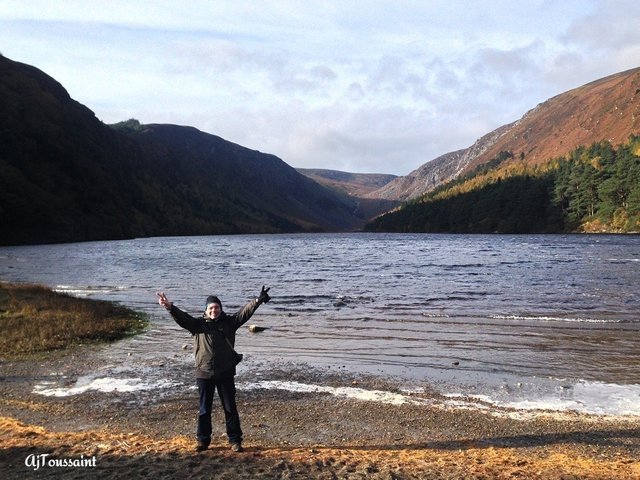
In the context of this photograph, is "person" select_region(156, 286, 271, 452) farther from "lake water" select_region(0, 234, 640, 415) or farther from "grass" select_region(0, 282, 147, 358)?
"grass" select_region(0, 282, 147, 358)

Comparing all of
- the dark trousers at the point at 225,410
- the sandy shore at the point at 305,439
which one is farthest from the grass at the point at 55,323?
the dark trousers at the point at 225,410

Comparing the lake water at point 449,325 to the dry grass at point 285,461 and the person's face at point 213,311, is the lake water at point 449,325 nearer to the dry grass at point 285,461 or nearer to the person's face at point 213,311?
the dry grass at point 285,461

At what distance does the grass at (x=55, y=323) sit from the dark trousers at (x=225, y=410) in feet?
36.2

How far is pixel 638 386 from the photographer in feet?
45.9

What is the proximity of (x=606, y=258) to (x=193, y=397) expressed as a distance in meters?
60.4

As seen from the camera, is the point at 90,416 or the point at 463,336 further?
the point at 463,336

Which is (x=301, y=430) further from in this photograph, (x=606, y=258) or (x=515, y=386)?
(x=606, y=258)

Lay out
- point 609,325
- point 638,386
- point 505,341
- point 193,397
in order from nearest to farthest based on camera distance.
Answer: point 193,397 < point 638,386 < point 505,341 < point 609,325

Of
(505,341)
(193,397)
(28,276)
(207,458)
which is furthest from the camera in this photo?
(28,276)

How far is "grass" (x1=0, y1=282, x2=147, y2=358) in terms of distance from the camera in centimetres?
1862

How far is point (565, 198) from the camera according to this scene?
153750 millimetres

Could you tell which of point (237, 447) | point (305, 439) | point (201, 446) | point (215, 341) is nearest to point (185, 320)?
point (215, 341)

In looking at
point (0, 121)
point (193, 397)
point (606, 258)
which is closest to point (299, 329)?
point (193, 397)

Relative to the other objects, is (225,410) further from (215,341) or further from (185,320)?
(185,320)
